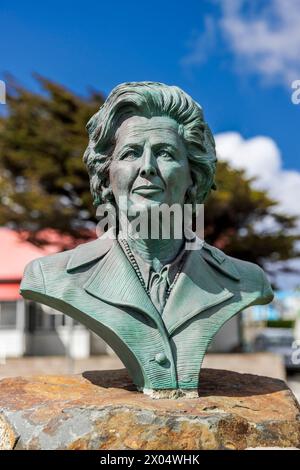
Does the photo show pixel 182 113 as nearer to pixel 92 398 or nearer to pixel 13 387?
pixel 92 398

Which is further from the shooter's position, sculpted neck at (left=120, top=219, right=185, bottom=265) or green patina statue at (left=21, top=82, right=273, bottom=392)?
sculpted neck at (left=120, top=219, right=185, bottom=265)

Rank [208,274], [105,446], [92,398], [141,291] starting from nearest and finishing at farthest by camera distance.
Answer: [105,446] < [92,398] < [141,291] < [208,274]

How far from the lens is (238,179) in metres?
16.3

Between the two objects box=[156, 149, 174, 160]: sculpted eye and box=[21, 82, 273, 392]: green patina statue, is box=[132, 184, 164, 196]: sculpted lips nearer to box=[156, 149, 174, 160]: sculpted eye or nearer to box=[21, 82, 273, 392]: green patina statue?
box=[21, 82, 273, 392]: green patina statue

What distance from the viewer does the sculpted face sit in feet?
10.6

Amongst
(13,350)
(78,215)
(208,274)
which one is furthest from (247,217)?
(208,274)

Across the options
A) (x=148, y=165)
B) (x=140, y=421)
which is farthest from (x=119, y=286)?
(x=140, y=421)

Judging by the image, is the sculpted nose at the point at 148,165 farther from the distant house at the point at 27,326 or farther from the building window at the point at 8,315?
the building window at the point at 8,315

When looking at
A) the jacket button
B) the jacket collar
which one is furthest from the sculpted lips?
the jacket button

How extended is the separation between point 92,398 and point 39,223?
46.2 feet

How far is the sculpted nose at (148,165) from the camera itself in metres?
3.17

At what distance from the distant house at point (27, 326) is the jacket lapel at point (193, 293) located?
13.8m

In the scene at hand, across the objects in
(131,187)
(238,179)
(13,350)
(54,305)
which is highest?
(238,179)

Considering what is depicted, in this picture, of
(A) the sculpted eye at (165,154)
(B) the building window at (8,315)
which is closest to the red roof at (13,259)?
(B) the building window at (8,315)
